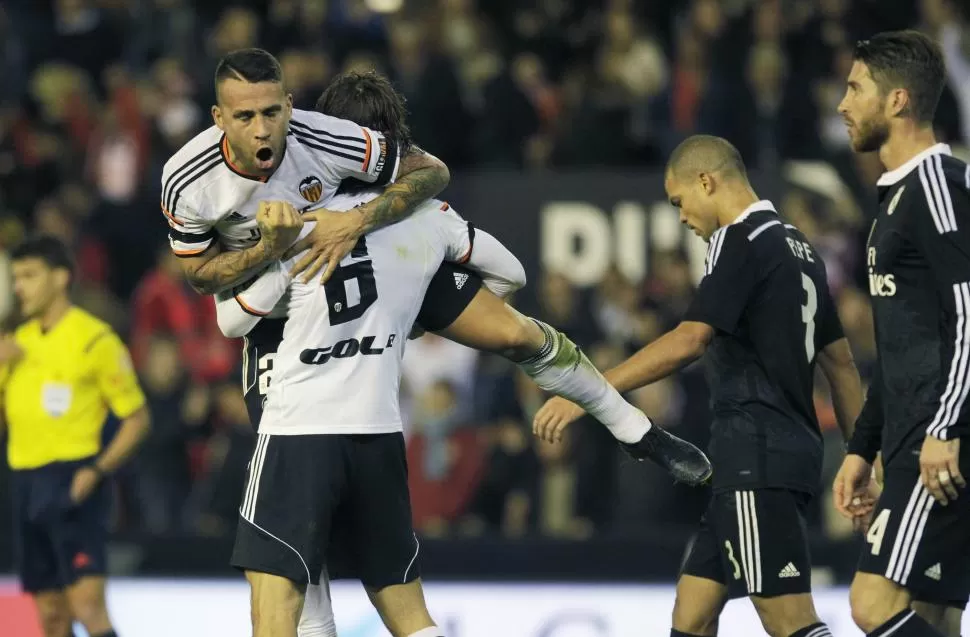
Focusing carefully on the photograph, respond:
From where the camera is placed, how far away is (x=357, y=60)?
12.6 meters

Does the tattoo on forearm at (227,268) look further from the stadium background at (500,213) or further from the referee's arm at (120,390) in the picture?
the stadium background at (500,213)

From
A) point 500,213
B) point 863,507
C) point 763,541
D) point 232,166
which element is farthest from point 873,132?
point 500,213

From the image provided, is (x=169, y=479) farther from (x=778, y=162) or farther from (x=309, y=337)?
(x=309, y=337)

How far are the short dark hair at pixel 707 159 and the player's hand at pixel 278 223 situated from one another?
1.59 metres

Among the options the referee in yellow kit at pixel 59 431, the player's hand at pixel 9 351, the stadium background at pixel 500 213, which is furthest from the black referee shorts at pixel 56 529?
the stadium background at pixel 500 213

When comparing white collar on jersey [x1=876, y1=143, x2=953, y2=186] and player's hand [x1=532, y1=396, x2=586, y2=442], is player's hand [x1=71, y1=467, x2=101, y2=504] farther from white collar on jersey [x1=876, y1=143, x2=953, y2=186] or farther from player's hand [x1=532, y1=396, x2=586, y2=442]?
white collar on jersey [x1=876, y1=143, x2=953, y2=186]

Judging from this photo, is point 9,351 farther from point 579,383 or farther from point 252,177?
point 579,383

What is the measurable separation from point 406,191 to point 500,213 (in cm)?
646

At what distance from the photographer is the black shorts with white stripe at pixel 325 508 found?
5.08 m

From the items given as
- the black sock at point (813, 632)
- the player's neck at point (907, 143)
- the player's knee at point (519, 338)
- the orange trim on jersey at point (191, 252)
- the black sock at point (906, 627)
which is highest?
the player's neck at point (907, 143)

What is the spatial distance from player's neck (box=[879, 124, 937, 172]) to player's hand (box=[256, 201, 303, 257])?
1.95 meters

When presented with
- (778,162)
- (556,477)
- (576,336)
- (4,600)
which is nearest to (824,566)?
(556,477)

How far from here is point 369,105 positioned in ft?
18.5

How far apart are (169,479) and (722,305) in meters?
6.38
